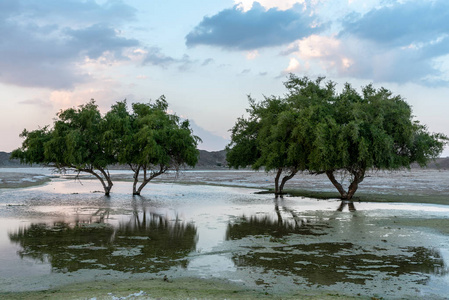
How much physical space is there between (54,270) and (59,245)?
337cm

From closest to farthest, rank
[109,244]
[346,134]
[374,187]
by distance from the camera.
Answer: [109,244] → [346,134] → [374,187]

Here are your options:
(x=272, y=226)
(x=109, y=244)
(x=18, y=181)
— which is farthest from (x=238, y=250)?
(x=18, y=181)

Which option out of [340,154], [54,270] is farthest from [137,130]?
[54,270]

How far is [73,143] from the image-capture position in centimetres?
3197

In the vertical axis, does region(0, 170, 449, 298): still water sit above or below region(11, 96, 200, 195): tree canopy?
below

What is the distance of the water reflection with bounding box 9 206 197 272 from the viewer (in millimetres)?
10695

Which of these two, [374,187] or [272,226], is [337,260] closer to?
[272,226]

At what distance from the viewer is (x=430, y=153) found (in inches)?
1220

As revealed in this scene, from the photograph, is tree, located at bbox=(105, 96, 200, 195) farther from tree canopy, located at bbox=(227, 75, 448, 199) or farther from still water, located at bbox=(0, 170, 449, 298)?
still water, located at bbox=(0, 170, 449, 298)

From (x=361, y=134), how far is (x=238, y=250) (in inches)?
759

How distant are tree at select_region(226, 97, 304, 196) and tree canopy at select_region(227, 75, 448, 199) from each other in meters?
Result: 0.09

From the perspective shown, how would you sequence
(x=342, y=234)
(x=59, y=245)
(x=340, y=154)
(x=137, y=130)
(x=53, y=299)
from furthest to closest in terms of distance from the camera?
(x=137, y=130), (x=340, y=154), (x=342, y=234), (x=59, y=245), (x=53, y=299)

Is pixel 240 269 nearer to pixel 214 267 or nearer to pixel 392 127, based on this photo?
pixel 214 267

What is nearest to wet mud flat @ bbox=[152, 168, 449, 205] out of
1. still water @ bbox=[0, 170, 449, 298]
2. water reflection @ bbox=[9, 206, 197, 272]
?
still water @ bbox=[0, 170, 449, 298]
